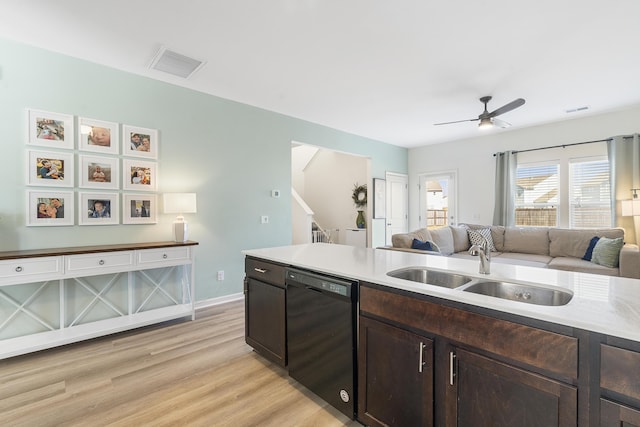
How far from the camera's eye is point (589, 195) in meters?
4.86

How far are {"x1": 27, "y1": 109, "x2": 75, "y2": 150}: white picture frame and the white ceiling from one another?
2.10ft

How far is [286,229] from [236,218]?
2.99 feet

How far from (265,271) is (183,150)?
2.18 m

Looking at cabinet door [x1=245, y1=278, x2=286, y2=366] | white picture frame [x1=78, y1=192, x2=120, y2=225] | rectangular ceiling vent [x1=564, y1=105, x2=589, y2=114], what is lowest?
cabinet door [x1=245, y1=278, x2=286, y2=366]

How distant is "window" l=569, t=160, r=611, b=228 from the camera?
4695mm

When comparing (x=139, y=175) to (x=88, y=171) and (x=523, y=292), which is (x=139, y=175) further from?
(x=523, y=292)

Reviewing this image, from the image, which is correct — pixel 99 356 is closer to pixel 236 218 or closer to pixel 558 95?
pixel 236 218

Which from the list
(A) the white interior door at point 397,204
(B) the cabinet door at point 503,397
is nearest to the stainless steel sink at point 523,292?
(B) the cabinet door at point 503,397

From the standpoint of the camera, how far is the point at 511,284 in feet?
4.77

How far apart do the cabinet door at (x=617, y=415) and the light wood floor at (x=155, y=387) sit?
4.02ft

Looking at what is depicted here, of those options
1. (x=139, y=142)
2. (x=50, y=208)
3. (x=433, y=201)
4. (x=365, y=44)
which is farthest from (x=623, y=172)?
(x=50, y=208)

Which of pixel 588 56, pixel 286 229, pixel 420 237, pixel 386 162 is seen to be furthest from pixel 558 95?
pixel 286 229

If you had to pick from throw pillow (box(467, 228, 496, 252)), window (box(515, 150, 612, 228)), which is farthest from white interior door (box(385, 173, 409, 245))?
window (box(515, 150, 612, 228))

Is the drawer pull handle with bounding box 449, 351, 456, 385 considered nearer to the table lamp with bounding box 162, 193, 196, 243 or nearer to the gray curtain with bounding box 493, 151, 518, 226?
the table lamp with bounding box 162, 193, 196, 243
